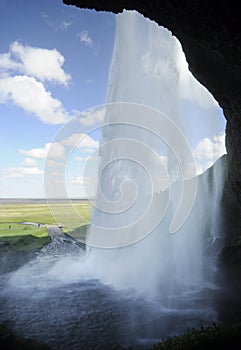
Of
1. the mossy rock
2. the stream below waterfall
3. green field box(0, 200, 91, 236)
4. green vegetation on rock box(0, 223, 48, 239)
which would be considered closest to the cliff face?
the stream below waterfall

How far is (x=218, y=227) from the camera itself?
31062mm

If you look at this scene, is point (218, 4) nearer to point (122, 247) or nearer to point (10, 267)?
point (122, 247)

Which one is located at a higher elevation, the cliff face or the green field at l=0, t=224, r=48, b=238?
the cliff face

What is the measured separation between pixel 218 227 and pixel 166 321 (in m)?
18.5

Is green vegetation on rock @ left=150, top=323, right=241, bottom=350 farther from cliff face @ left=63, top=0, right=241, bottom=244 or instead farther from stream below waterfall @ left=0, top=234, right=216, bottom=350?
cliff face @ left=63, top=0, right=241, bottom=244

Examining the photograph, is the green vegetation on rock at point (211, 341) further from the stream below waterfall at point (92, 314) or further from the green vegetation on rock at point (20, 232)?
the green vegetation on rock at point (20, 232)

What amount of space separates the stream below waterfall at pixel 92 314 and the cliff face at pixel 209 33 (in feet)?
38.4

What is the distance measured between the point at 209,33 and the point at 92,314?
15.7 meters

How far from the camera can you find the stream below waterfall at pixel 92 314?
13.0m

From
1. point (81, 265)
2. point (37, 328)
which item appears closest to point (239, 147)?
point (37, 328)

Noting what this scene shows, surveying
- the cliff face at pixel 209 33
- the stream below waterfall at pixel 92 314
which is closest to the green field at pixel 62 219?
the stream below waterfall at pixel 92 314

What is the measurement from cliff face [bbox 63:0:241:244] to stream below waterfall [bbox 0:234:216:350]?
11.7 m

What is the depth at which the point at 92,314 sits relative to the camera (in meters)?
15.7

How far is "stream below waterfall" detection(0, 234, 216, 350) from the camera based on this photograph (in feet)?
42.7
